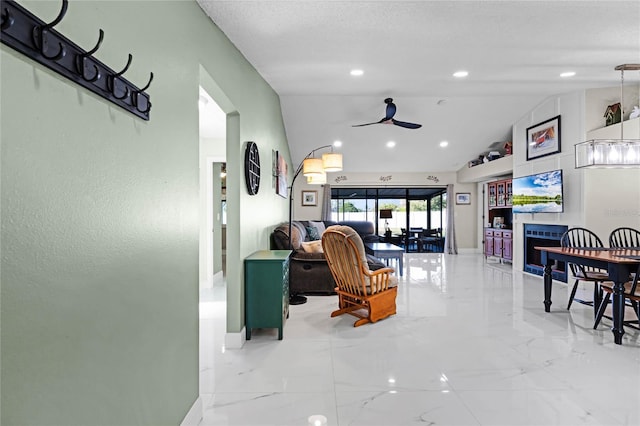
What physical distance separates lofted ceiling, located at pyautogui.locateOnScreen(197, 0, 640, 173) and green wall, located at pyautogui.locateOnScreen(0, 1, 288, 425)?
0.95 m

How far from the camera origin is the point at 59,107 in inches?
37.7

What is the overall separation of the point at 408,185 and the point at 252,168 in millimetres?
7493

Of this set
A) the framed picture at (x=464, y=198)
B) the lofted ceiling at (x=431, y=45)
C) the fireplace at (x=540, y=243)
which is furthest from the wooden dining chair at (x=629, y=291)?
the framed picture at (x=464, y=198)

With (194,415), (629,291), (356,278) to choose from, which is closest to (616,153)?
(629,291)

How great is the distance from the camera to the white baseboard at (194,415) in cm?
185

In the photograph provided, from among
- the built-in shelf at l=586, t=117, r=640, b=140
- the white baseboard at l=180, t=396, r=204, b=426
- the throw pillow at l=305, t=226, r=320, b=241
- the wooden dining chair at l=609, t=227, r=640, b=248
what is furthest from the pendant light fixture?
the throw pillow at l=305, t=226, r=320, b=241

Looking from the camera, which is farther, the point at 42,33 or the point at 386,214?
the point at 386,214

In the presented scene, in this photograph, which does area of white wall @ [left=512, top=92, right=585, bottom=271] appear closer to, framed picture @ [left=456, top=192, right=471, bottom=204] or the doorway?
framed picture @ [left=456, top=192, right=471, bottom=204]

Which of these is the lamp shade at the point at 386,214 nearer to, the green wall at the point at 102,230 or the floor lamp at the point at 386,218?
the floor lamp at the point at 386,218

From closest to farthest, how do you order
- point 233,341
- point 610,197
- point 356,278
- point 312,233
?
point 233,341 < point 356,278 < point 610,197 < point 312,233

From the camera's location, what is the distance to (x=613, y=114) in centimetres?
508

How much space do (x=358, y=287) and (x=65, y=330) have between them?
9.57 ft

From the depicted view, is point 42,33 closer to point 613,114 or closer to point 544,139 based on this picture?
point 613,114

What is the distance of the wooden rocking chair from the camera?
11.7ft
